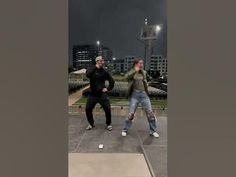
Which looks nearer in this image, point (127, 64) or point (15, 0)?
point (15, 0)

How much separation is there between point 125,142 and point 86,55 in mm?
2969

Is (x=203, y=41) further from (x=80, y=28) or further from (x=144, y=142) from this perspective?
(x=80, y=28)

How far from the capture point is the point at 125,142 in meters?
5.62

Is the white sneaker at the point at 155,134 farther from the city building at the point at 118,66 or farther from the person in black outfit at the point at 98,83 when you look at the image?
the city building at the point at 118,66

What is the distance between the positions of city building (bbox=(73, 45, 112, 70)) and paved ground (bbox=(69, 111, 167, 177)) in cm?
147

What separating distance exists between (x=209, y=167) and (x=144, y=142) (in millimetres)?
3570

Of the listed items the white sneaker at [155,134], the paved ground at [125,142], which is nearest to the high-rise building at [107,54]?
the paved ground at [125,142]

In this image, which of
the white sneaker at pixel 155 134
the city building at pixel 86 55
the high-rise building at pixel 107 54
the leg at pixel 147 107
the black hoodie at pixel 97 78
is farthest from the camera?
the high-rise building at pixel 107 54

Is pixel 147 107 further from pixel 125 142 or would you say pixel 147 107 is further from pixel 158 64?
pixel 158 64

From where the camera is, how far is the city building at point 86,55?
7441 mm

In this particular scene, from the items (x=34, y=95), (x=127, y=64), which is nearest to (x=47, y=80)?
(x=34, y=95)

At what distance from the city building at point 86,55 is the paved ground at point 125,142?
1.47 metres

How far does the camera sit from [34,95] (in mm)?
2004

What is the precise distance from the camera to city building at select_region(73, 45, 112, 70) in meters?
7.44
